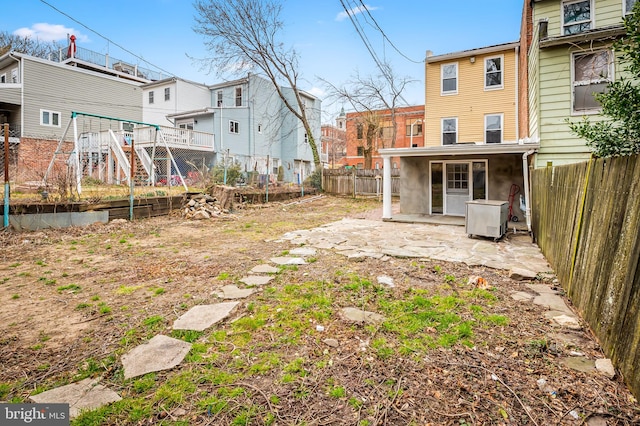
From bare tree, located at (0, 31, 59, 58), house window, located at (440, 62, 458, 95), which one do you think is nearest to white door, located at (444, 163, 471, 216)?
house window, located at (440, 62, 458, 95)

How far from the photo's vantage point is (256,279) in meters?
4.50

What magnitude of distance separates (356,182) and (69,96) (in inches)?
740

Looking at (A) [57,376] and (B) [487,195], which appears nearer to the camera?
(A) [57,376]

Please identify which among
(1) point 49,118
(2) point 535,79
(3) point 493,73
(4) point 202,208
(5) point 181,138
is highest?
(3) point 493,73

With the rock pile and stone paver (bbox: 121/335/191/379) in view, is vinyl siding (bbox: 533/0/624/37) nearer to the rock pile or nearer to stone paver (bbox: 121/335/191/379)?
the rock pile

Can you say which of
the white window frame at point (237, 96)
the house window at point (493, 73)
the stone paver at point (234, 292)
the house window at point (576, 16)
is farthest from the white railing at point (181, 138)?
the house window at point (576, 16)

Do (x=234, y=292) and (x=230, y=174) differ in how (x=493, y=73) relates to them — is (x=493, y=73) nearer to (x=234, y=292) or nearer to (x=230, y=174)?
(x=230, y=174)

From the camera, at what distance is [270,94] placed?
26594 mm

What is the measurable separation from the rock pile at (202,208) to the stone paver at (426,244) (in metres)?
3.55

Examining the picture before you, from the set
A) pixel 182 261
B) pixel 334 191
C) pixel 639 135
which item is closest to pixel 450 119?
pixel 334 191

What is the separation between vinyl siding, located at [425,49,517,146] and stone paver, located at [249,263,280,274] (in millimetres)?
12123

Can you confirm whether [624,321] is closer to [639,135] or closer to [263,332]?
[639,135]

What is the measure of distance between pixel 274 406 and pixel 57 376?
1557 mm

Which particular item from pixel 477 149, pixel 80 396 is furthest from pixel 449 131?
pixel 80 396
